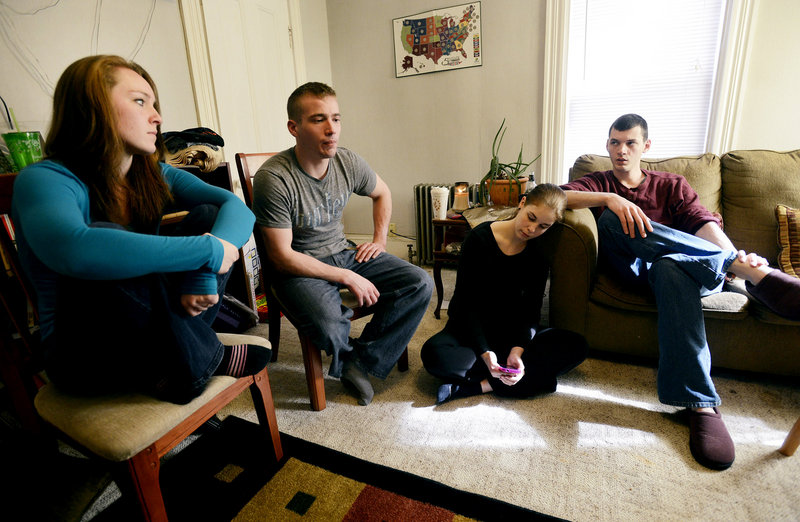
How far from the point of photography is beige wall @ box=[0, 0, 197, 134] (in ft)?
5.59

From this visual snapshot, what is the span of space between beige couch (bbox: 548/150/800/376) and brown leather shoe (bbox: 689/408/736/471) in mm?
366

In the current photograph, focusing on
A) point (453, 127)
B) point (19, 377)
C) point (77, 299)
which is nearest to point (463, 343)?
point (77, 299)

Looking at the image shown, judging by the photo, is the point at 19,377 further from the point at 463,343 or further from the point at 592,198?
the point at 592,198

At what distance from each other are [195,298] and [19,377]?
78 cm

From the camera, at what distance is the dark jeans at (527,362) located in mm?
1529

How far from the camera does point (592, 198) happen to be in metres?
1.70

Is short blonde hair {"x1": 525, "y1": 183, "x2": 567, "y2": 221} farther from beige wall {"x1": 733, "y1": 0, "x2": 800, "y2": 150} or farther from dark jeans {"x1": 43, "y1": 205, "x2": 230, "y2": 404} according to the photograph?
beige wall {"x1": 733, "y1": 0, "x2": 800, "y2": 150}

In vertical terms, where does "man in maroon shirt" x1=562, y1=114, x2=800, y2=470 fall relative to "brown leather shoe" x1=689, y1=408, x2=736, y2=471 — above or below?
above

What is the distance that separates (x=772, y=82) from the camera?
2.44 metres

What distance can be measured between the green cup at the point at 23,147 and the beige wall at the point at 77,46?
0.37 meters

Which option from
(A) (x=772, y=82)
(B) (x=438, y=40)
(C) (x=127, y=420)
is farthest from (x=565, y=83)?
(C) (x=127, y=420)

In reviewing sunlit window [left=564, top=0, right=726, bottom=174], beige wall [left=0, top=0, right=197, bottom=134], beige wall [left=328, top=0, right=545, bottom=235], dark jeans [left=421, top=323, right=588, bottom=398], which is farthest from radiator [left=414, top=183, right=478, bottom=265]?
dark jeans [left=421, top=323, right=588, bottom=398]

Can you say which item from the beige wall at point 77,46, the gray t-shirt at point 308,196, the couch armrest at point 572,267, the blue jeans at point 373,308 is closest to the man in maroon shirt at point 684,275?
the couch armrest at point 572,267

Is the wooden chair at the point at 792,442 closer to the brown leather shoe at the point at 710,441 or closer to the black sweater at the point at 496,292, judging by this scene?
the brown leather shoe at the point at 710,441
